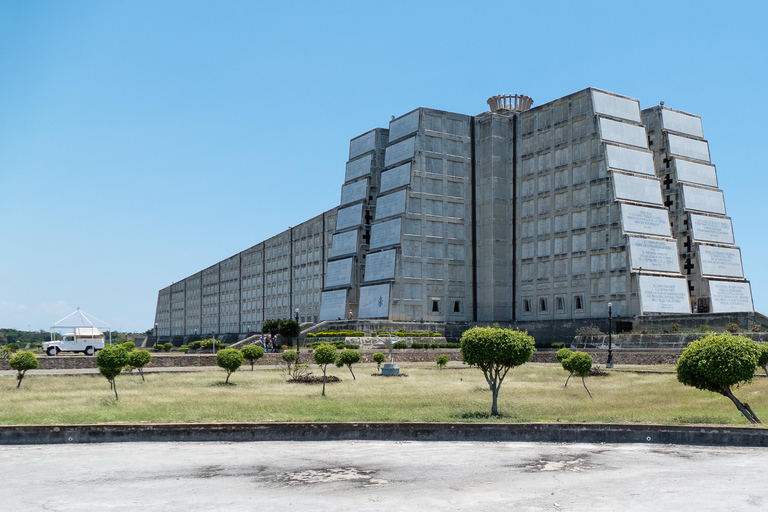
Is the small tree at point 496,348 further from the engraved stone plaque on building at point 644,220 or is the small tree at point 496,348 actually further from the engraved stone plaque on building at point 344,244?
the engraved stone plaque on building at point 344,244

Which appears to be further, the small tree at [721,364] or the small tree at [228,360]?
the small tree at [228,360]

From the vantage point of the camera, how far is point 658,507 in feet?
34.8

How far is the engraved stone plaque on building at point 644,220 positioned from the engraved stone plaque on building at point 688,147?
9.39m

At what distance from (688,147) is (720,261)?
13010 millimetres

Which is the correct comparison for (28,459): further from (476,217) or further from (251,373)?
(476,217)

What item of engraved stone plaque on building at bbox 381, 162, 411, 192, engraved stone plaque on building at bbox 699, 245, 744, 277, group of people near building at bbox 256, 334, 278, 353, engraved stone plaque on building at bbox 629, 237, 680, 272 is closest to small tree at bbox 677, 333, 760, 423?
group of people near building at bbox 256, 334, 278, 353

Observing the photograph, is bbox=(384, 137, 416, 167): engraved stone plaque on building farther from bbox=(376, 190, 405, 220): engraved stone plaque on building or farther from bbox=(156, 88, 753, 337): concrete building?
bbox=(376, 190, 405, 220): engraved stone plaque on building

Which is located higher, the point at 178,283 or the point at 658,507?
the point at 178,283

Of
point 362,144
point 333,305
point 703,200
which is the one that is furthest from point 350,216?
point 703,200

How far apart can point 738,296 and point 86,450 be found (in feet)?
216

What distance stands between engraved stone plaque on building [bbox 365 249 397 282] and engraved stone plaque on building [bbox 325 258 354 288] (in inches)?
122

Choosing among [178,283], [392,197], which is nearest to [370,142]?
[392,197]

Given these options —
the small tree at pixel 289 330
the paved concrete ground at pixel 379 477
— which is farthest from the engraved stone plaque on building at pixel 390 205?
the paved concrete ground at pixel 379 477

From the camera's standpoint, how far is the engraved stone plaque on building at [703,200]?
72.9 m
